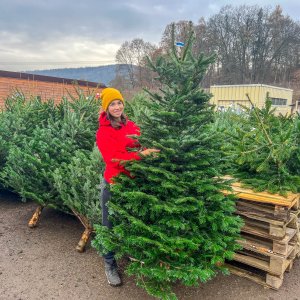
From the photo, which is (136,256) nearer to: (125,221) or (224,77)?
(125,221)

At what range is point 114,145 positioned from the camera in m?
2.96

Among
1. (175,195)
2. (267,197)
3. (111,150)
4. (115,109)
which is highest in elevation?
(115,109)

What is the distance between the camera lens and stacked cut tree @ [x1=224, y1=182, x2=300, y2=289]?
3.09 meters

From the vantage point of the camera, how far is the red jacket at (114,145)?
9.63ft

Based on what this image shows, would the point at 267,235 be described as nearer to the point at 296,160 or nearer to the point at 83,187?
the point at 296,160

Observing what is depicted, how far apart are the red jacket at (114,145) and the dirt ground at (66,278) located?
1.15m

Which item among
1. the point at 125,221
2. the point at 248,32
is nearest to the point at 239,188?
the point at 125,221

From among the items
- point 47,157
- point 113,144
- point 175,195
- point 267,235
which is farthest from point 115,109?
point 267,235

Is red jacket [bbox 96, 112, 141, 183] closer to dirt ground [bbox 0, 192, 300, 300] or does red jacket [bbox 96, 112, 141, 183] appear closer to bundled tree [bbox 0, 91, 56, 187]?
dirt ground [bbox 0, 192, 300, 300]

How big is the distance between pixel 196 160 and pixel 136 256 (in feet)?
3.25

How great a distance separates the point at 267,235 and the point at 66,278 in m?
2.18

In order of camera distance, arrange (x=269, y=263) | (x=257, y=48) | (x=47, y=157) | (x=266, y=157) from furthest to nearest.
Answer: (x=257, y=48) < (x=47, y=157) < (x=266, y=157) < (x=269, y=263)

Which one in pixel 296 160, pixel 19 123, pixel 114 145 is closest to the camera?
pixel 114 145

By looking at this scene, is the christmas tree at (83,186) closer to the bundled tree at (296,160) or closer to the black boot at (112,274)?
the black boot at (112,274)
